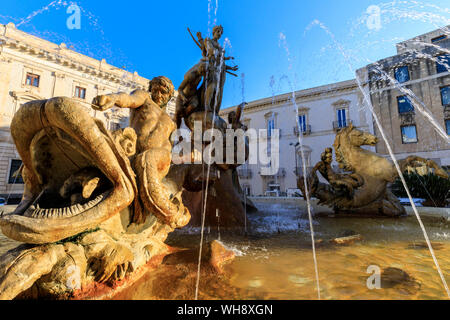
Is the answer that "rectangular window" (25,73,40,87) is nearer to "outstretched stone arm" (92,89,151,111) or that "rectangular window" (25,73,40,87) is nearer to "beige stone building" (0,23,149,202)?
"beige stone building" (0,23,149,202)

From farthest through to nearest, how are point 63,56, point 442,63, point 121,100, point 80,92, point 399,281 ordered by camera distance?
point 80,92
point 63,56
point 442,63
point 121,100
point 399,281

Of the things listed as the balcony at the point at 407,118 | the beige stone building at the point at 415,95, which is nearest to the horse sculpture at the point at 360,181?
the beige stone building at the point at 415,95

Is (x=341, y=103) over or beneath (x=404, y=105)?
over

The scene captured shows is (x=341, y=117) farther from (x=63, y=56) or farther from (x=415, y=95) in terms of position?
(x=63, y=56)

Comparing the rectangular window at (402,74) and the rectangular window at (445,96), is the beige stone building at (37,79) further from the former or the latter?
the rectangular window at (445,96)

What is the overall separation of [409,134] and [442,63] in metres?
5.47

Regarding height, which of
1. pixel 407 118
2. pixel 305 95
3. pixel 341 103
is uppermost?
pixel 305 95

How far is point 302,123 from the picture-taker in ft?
78.3

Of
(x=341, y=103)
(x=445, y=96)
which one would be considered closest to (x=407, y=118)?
(x=445, y=96)

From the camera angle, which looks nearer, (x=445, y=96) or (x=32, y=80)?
(x=445, y=96)

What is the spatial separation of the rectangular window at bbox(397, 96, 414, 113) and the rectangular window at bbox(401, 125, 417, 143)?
4.76ft

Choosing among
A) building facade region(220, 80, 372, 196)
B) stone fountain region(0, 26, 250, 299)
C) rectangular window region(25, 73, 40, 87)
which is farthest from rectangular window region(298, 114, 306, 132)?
rectangular window region(25, 73, 40, 87)

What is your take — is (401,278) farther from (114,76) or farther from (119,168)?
(114,76)

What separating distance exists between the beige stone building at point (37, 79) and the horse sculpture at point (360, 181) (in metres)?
14.5
